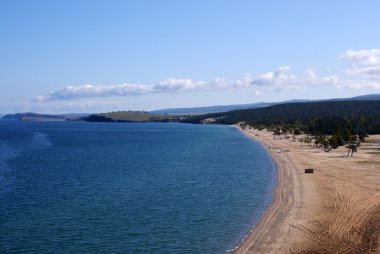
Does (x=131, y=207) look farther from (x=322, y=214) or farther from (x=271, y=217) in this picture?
(x=322, y=214)

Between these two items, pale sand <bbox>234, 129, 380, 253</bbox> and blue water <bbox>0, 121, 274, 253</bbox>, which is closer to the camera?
pale sand <bbox>234, 129, 380, 253</bbox>

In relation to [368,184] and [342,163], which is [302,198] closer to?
[368,184]

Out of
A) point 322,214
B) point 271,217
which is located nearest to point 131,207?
point 271,217

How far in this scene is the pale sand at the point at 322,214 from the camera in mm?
30031

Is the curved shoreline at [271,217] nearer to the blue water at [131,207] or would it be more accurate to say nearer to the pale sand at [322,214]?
the pale sand at [322,214]

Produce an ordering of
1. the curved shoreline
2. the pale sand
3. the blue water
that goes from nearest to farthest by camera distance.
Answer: the pale sand < the curved shoreline < the blue water

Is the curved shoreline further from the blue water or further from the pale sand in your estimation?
the blue water

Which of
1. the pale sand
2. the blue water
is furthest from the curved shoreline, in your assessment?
the blue water

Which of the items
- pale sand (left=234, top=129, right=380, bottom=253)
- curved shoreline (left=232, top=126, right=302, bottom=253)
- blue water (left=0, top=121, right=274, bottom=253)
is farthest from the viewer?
blue water (left=0, top=121, right=274, bottom=253)

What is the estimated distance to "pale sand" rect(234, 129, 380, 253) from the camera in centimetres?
3003

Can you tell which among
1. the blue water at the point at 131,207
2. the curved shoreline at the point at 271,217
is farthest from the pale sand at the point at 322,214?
the blue water at the point at 131,207

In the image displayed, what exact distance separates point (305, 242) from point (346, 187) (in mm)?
22095

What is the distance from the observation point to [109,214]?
131 feet

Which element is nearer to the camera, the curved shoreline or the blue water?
the curved shoreline
